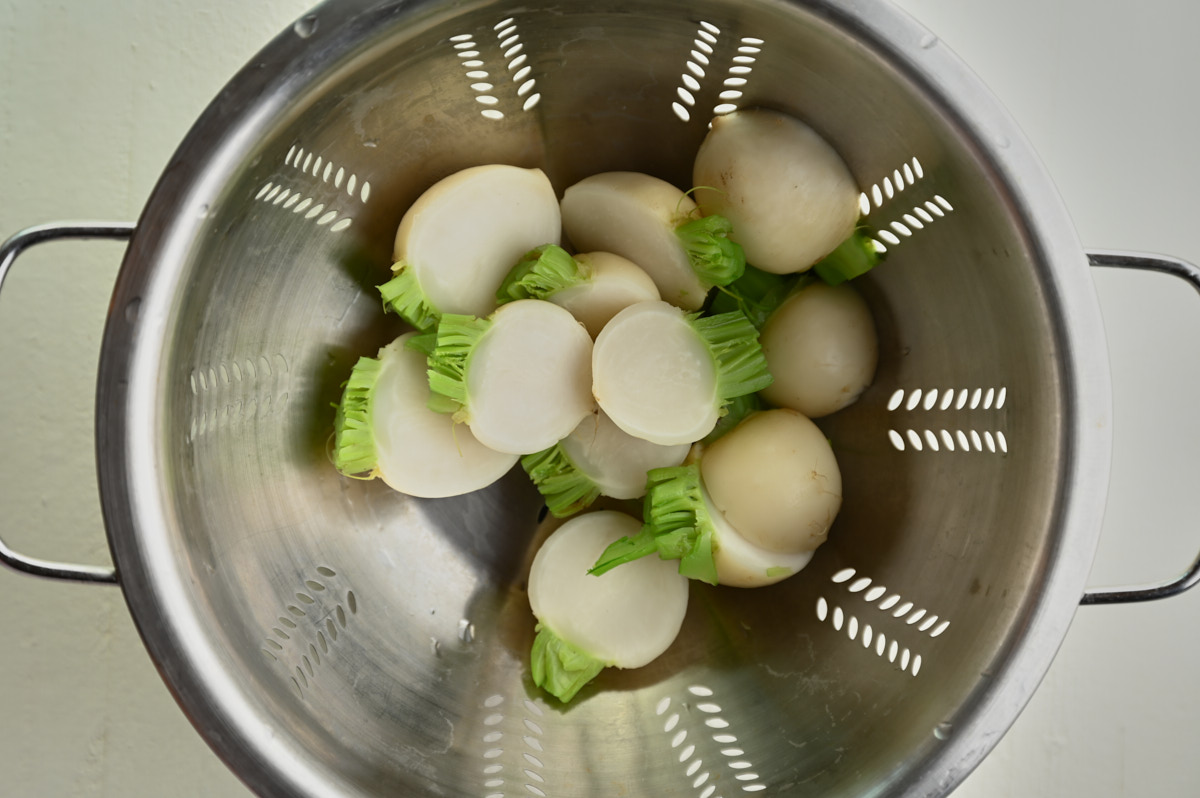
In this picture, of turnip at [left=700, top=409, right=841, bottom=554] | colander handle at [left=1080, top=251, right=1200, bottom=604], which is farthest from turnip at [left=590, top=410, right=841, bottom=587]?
colander handle at [left=1080, top=251, right=1200, bottom=604]

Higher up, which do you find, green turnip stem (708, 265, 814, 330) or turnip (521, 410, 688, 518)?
green turnip stem (708, 265, 814, 330)

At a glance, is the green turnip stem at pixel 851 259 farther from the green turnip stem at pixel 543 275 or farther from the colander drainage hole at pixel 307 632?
the colander drainage hole at pixel 307 632

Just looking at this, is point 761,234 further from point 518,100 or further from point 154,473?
point 154,473

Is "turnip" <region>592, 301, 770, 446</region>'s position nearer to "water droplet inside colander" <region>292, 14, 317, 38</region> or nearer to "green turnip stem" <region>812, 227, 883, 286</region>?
"green turnip stem" <region>812, 227, 883, 286</region>

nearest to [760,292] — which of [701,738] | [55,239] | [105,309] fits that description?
[701,738]

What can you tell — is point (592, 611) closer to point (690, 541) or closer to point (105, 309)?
point (690, 541)
